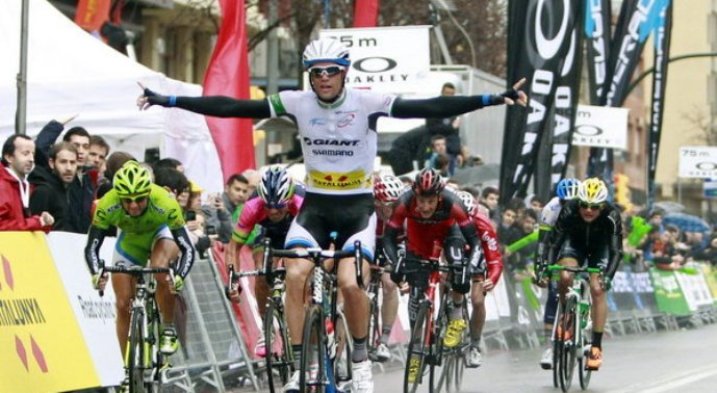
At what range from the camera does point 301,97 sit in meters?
12.6

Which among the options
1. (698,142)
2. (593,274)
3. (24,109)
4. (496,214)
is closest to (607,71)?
(496,214)

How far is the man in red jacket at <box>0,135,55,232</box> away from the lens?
13469mm

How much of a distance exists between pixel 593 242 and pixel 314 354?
589 centimetres

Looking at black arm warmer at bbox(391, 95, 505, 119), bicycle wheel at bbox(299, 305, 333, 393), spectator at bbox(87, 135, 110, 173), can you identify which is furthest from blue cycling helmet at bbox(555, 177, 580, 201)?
bicycle wheel at bbox(299, 305, 333, 393)

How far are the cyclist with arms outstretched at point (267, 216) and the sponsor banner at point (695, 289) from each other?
18900mm

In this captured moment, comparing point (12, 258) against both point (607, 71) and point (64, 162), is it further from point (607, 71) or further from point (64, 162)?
point (607, 71)

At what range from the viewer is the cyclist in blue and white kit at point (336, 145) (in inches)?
486

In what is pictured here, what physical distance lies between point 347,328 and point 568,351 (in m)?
4.56

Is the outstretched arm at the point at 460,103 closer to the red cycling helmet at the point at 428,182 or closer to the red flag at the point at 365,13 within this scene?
the red cycling helmet at the point at 428,182

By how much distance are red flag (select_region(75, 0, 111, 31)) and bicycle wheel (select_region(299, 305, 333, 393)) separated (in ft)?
39.8

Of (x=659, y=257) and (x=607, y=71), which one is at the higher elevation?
(x=607, y=71)

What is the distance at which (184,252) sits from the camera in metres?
13.2

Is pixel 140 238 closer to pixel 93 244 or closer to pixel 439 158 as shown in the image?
pixel 93 244

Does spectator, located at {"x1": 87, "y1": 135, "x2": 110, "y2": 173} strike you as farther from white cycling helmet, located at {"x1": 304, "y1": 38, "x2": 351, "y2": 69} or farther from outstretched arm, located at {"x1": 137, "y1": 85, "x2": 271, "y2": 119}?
white cycling helmet, located at {"x1": 304, "y1": 38, "x2": 351, "y2": 69}
